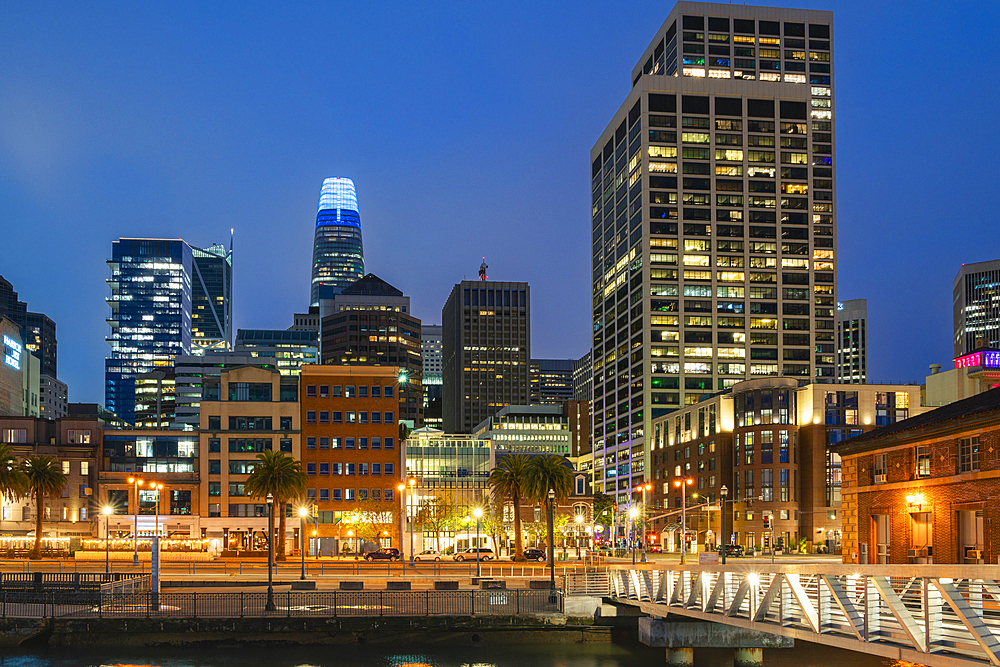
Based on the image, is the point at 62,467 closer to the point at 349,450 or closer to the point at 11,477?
the point at 11,477

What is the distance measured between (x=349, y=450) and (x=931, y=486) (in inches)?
2943

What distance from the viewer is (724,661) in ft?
174

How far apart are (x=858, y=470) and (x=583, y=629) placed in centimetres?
2437

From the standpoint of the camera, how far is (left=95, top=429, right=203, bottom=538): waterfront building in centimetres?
11838

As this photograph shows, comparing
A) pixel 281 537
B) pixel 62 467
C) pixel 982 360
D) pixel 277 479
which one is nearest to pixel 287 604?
pixel 277 479

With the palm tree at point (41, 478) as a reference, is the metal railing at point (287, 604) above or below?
below

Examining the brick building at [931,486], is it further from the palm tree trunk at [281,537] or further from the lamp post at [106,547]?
the palm tree trunk at [281,537]

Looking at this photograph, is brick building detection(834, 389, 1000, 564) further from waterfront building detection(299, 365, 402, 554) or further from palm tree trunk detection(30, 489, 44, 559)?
palm tree trunk detection(30, 489, 44, 559)

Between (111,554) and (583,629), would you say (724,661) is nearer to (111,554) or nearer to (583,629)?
(583,629)

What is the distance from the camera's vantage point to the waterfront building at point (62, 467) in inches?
4648

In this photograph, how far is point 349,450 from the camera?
121125 mm

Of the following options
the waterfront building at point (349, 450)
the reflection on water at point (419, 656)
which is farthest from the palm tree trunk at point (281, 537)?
the reflection on water at point (419, 656)

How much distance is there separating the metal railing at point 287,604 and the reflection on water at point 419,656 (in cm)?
187

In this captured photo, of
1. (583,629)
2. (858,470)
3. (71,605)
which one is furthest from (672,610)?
(71,605)
